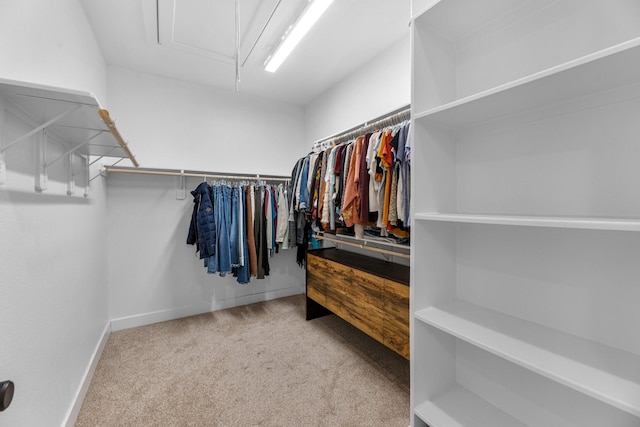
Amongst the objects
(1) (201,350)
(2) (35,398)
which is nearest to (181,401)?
(1) (201,350)

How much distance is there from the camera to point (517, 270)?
108 cm

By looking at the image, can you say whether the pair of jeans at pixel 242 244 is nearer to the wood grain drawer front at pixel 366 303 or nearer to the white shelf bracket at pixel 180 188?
the white shelf bracket at pixel 180 188

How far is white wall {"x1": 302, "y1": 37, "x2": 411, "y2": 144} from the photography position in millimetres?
2229

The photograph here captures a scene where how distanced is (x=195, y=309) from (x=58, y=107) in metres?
2.49

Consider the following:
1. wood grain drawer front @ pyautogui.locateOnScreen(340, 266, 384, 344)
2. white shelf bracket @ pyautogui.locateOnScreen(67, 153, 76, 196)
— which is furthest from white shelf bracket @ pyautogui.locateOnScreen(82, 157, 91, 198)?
wood grain drawer front @ pyautogui.locateOnScreen(340, 266, 384, 344)

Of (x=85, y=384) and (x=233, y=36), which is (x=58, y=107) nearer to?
(x=233, y=36)

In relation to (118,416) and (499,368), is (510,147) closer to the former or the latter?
(499,368)

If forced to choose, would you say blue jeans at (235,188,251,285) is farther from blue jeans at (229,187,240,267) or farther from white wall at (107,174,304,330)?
white wall at (107,174,304,330)

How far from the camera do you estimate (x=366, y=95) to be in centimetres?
261

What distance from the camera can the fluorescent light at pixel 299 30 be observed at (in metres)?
1.67

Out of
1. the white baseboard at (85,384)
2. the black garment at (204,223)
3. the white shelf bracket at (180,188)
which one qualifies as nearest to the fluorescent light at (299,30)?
the black garment at (204,223)

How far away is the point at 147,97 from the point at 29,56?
5.77 feet

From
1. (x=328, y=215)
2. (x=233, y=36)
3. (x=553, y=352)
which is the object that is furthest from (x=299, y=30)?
(x=553, y=352)

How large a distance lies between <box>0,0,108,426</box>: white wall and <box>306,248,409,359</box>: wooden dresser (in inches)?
67.9
